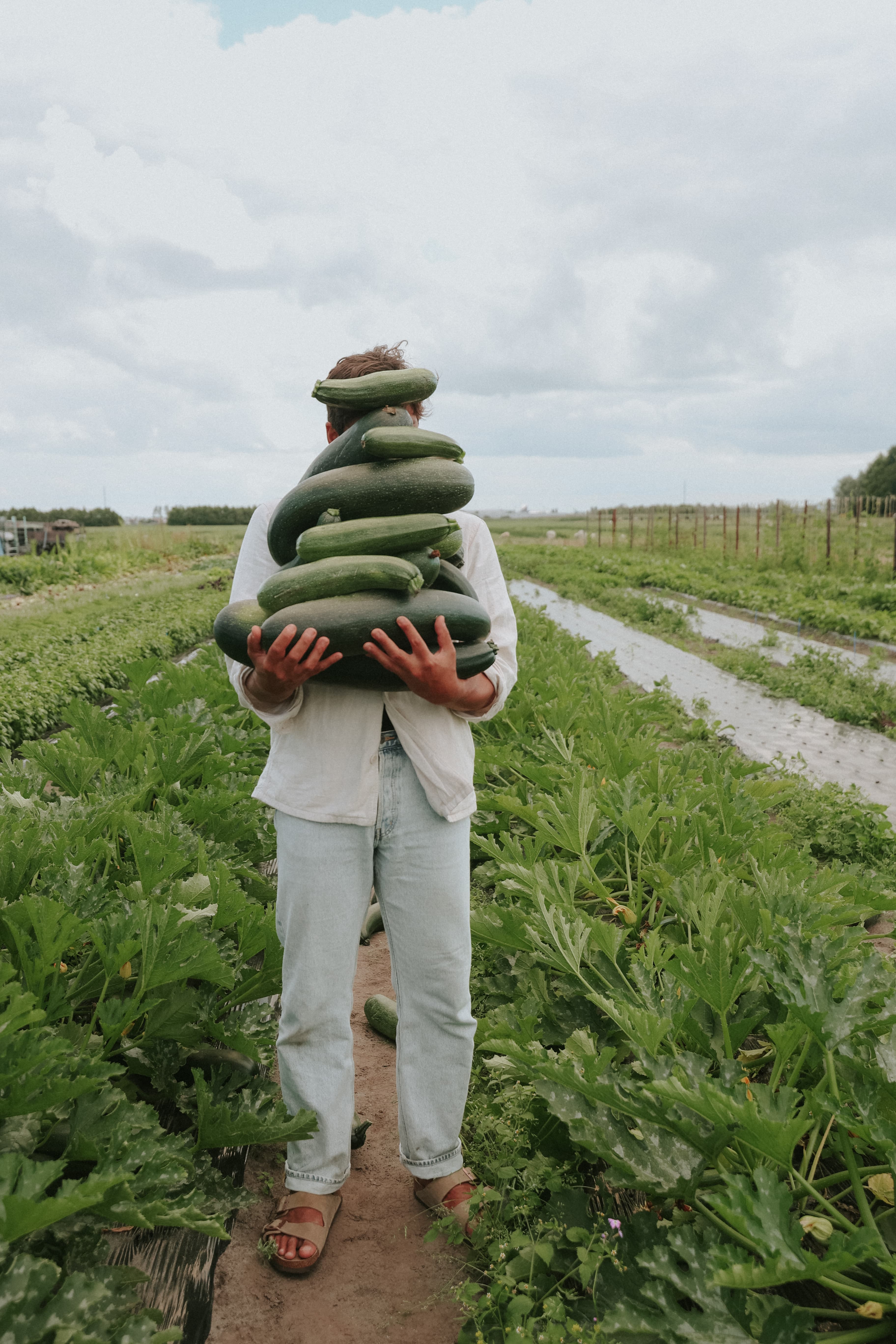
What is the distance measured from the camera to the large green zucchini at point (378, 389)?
2.17m

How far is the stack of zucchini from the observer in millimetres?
2074

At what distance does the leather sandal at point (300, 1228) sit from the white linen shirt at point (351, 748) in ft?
3.39

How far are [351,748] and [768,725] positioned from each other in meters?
7.14

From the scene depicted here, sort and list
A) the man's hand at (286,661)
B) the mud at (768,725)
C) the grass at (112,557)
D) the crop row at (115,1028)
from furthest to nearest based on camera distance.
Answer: the grass at (112,557) → the mud at (768,725) → the man's hand at (286,661) → the crop row at (115,1028)

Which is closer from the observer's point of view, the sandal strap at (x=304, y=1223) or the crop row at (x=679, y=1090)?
the crop row at (x=679, y=1090)

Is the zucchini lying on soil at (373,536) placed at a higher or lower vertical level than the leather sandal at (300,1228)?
higher

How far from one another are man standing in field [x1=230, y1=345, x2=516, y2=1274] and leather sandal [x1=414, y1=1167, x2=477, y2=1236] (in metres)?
0.01

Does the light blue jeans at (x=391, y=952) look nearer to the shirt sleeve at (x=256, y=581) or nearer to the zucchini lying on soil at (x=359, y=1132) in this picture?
the shirt sleeve at (x=256, y=581)

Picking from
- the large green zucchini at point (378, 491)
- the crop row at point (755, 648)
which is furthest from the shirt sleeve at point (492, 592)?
the crop row at point (755, 648)

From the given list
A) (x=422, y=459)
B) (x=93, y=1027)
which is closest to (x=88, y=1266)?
(x=93, y=1027)

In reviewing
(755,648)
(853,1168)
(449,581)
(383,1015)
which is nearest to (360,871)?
(449,581)

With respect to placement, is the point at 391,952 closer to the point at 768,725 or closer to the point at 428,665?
the point at 428,665

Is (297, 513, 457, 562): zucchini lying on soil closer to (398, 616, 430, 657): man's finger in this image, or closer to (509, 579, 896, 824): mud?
Result: (398, 616, 430, 657): man's finger

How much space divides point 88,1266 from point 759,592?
59.2ft
